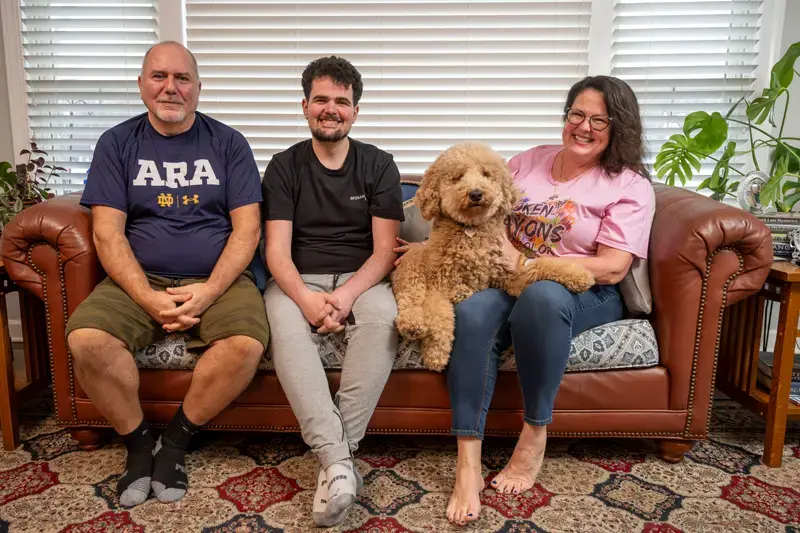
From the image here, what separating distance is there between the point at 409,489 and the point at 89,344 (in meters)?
0.96

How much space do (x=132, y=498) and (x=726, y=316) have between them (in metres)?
2.00

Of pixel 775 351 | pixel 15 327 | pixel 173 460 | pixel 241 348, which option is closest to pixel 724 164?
pixel 775 351

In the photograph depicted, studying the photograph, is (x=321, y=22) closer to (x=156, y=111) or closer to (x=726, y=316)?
(x=156, y=111)

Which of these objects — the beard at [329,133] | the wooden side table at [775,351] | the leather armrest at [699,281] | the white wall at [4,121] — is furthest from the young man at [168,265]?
the wooden side table at [775,351]

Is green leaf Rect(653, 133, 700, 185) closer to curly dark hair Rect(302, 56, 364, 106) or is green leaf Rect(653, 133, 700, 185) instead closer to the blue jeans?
the blue jeans

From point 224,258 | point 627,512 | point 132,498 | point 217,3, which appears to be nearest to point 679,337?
point 627,512

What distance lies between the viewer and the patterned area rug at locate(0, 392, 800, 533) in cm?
150

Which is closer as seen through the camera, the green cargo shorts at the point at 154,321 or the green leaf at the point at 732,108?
the green cargo shorts at the point at 154,321

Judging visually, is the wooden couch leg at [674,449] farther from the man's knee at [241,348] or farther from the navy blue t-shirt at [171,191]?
the navy blue t-shirt at [171,191]

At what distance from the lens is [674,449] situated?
1815mm

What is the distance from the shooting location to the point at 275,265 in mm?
Answer: 1807

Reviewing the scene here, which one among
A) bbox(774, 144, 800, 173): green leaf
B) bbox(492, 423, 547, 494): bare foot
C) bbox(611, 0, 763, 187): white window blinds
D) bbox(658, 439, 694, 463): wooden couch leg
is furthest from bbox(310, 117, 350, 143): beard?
bbox(774, 144, 800, 173): green leaf

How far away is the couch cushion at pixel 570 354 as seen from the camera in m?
1.75

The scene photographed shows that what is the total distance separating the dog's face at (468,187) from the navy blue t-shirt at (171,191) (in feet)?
1.93
